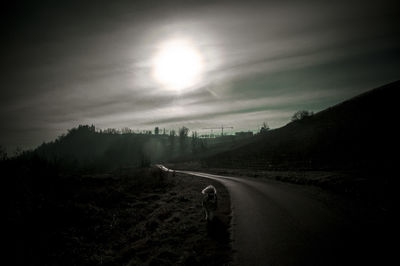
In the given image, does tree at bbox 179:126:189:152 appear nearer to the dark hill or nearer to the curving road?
the dark hill

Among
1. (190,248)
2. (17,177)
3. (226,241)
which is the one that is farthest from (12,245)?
(17,177)

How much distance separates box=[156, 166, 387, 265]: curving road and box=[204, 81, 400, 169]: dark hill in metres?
23.4

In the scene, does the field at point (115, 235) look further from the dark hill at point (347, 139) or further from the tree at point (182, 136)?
the tree at point (182, 136)

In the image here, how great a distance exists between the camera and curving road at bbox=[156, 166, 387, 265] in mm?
5645

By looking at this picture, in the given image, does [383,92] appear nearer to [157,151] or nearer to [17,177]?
[17,177]

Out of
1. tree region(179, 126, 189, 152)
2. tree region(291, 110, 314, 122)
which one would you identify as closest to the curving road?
tree region(291, 110, 314, 122)

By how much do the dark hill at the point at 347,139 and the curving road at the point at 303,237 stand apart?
23.4 meters

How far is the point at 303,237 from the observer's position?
275 inches

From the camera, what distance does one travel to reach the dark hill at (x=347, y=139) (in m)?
34.4

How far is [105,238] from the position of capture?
31.8 feet

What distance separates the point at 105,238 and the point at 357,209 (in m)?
12.7

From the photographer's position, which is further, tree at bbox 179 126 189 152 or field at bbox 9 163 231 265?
tree at bbox 179 126 189 152

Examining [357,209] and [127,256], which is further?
[357,209]

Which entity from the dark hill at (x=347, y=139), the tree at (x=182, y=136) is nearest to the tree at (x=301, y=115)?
the dark hill at (x=347, y=139)
